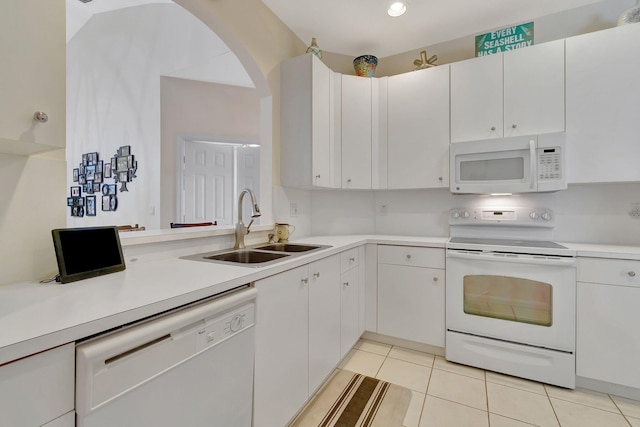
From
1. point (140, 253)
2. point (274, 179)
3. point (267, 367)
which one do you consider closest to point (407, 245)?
point (274, 179)

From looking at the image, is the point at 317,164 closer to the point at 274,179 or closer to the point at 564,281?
the point at 274,179

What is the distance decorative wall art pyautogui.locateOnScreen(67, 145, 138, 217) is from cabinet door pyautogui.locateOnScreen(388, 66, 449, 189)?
342cm

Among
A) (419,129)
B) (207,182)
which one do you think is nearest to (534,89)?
(419,129)

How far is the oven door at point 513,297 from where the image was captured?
184cm

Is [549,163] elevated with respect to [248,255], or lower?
elevated

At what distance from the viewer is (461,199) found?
2600mm

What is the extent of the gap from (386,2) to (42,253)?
8.52 feet

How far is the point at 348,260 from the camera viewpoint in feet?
7.11

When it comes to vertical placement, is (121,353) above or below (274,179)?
below

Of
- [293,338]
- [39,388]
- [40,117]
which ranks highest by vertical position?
[40,117]

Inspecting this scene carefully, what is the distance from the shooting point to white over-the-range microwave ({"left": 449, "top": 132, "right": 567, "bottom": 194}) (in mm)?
2021

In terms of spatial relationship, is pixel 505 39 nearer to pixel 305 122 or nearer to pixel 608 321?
pixel 305 122

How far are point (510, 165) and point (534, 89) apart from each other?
1.89 ft

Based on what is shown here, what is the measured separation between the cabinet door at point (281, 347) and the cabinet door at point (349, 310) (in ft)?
1.76
